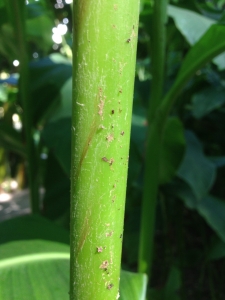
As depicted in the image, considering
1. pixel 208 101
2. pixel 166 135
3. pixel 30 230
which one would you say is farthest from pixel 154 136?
pixel 208 101

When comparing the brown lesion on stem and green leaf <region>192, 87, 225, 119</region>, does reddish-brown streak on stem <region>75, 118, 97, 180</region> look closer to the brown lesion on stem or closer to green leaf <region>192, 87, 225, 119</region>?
the brown lesion on stem

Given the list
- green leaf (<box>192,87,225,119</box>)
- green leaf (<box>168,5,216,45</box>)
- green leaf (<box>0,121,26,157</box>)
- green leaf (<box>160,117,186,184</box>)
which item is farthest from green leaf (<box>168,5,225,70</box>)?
green leaf (<box>0,121,26,157</box>)

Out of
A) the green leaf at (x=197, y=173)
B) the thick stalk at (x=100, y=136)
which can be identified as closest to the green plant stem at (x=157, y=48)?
the green leaf at (x=197, y=173)

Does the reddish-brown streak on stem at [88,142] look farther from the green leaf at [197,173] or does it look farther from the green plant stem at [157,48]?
the green leaf at [197,173]

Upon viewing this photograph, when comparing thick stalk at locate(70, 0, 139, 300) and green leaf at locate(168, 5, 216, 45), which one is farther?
green leaf at locate(168, 5, 216, 45)

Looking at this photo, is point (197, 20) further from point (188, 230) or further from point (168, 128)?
point (188, 230)

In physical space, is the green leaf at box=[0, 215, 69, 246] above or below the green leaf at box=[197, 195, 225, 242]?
above

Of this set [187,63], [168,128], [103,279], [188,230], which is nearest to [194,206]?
[168,128]
